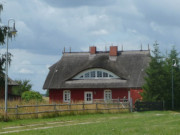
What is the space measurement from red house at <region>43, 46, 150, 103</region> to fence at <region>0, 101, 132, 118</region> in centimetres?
1297

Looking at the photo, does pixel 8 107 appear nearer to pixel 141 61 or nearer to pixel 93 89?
pixel 93 89

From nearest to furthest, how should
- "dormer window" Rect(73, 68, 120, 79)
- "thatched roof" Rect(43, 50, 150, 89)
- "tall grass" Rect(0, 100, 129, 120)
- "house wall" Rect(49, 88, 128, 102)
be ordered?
"tall grass" Rect(0, 100, 129, 120)
"thatched roof" Rect(43, 50, 150, 89)
"house wall" Rect(49, 88, 128, 102)
"dormer window" Rect(73, 68, 120, 79)

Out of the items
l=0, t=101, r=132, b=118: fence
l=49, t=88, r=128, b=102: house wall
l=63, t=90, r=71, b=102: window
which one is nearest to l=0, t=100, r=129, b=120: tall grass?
l=0, t=101, r=132, b=118: fence

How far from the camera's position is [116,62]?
4997cm

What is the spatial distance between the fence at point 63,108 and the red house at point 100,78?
42.5 feet

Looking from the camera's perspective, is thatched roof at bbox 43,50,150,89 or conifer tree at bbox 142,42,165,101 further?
thatched roof at bbox 43,50,150,89

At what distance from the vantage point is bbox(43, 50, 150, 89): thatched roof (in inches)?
1837

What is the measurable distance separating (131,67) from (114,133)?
34.5m

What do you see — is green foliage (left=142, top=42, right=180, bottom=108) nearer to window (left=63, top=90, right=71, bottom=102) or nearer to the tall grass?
the tall grass

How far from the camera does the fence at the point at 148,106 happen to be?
112ft

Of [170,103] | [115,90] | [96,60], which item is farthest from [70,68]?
[170,103]

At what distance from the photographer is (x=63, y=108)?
2811cm

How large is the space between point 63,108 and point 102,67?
2021 centimetres

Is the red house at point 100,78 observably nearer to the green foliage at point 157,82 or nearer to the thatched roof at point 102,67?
the thatched roof at point 102,67
